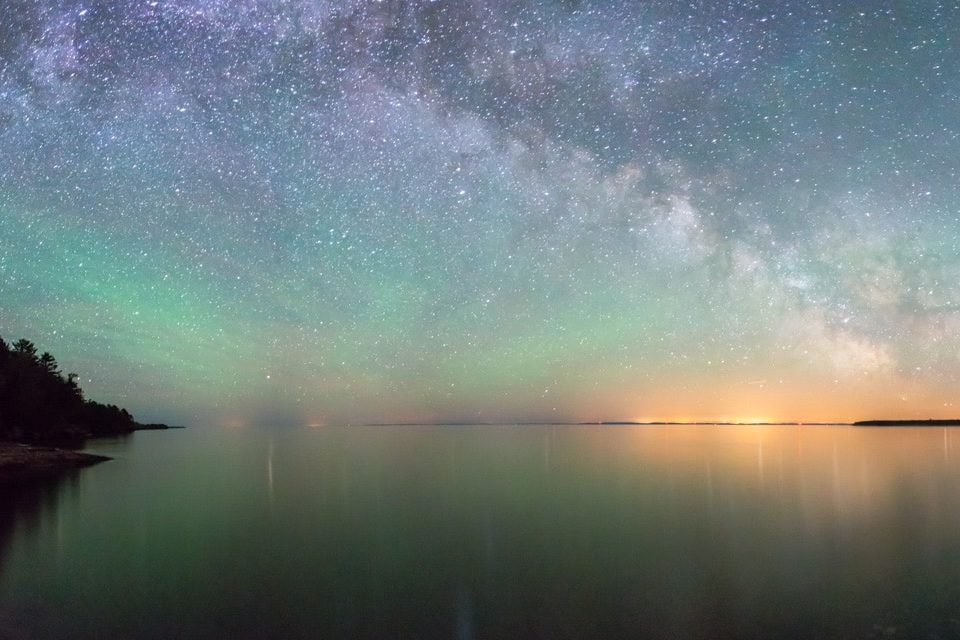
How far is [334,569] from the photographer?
1628cm

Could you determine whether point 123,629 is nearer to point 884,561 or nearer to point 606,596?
point 606,596

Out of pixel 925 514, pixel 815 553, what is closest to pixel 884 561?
pixel 815 553

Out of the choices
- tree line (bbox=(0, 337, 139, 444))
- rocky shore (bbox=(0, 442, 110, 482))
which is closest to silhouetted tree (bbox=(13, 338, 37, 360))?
tree line (bbox=(0, 337, 139, 444))

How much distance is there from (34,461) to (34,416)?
138 ft

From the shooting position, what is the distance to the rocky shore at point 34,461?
38.2 metres

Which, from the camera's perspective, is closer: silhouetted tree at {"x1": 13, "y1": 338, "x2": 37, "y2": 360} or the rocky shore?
the rocky shore

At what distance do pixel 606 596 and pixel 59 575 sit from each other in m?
14.5

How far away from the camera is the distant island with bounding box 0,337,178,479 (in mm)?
42656

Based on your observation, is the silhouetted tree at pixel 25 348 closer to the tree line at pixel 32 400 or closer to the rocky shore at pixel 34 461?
the tree line at pixel 32 400

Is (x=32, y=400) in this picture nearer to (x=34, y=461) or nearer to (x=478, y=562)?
(x=34, y=461)

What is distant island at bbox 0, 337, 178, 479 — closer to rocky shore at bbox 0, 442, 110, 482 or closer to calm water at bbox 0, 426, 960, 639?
rocky shore at bbox 0, 442, 110, 482

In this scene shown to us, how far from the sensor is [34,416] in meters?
75.8

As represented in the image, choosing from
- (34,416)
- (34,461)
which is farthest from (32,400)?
(34,461)

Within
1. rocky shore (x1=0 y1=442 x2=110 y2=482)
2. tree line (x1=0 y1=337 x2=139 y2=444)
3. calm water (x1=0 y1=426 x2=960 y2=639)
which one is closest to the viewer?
calm water (x1=0 y1=426 x2=960 y2=639)
